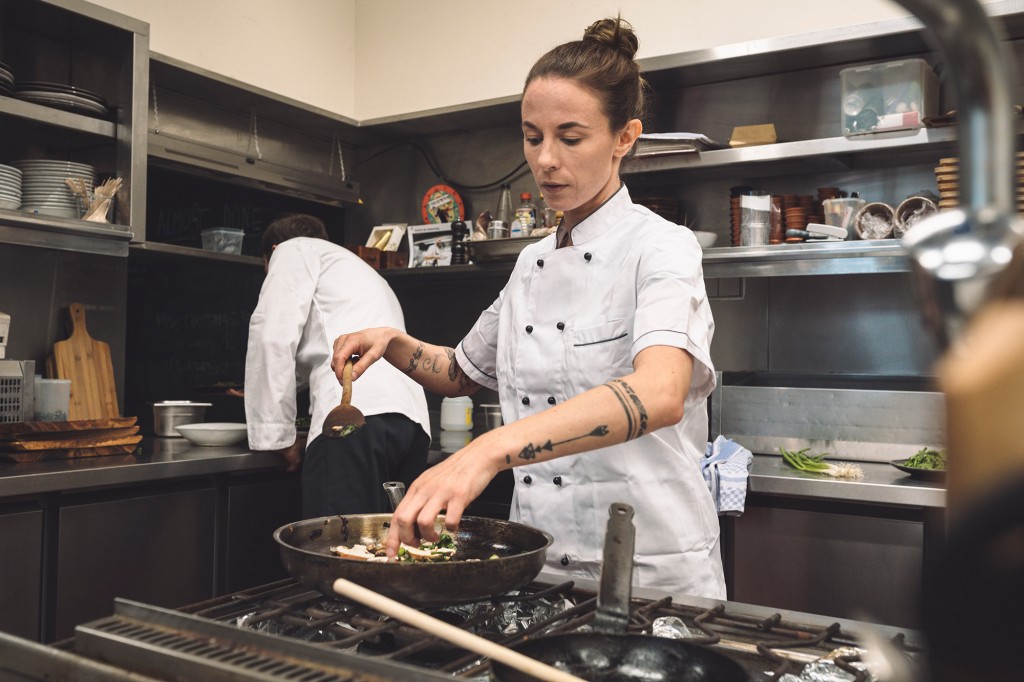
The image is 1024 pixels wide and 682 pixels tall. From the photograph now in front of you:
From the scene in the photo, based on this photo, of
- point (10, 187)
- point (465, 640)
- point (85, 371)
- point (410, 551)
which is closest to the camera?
point (465, 640)

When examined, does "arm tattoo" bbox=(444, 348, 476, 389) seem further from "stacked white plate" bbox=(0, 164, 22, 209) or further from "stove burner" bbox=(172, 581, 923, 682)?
"stacked white plate" bbox=(0, 164, 22, 209)

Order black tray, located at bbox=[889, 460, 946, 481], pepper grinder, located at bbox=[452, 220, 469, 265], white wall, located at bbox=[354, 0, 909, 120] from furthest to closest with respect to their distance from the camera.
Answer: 1. pepper grinder, located at bbox=[452, 220, 469, 265]
2. white wall, located at bbox=[354, 0, 909, 120]
3. black tray, located at bbox=[889, 460, 946, 481]

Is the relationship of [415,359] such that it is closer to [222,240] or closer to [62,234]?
[62,234]

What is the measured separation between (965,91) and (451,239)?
3827mm

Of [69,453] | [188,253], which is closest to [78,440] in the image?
[69,453]

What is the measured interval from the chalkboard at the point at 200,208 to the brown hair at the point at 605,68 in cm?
264

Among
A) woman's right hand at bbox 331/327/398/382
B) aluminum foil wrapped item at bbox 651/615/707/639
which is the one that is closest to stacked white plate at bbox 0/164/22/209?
Result: woman's right hand at bbox 331/327/398/382

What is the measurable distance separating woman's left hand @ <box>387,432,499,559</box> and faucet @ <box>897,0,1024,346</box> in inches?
27.8

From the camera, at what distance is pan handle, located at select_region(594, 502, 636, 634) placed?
991mm

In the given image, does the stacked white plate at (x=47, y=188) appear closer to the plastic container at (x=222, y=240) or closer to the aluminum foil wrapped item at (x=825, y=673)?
the plastic container at (x=222, y=240)

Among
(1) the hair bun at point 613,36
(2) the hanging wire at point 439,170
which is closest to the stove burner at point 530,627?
(1) the hair bun at point 613,36

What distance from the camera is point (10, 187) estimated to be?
297 centimetres

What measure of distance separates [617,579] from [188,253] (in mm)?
3041

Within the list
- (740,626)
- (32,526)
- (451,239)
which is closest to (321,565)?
(740,626)
